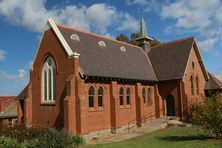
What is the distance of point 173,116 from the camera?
28031 mm

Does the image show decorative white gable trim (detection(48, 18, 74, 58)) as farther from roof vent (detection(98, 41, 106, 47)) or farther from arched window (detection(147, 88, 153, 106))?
arched window (detection(147, 88, 153, 106))

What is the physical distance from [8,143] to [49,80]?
385 inches

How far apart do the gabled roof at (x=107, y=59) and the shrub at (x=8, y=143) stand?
790 cm

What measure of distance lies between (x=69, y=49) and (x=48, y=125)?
731 cm

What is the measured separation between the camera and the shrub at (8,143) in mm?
13721

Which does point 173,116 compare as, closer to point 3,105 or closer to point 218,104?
point 218,104

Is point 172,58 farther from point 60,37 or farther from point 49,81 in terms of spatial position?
point 49,81

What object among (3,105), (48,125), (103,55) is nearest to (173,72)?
(103,55)

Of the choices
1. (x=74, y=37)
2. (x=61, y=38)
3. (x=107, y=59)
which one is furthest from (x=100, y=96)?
(x=74, y=37)

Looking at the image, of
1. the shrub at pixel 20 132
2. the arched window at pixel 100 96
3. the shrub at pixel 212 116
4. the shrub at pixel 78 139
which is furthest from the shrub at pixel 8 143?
the shrub at pixel 212 116

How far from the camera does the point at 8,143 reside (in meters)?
13.8

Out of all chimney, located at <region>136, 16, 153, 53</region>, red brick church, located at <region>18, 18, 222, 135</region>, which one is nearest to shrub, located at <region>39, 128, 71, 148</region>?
red brick church, located at <region>18, 18, 222, 135</region>

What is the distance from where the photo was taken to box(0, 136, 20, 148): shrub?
13721mm

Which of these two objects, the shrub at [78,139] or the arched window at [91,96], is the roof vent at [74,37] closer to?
the arched window at [91,96]
